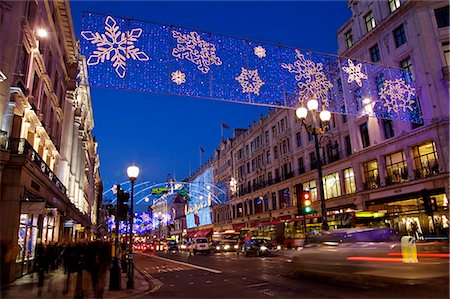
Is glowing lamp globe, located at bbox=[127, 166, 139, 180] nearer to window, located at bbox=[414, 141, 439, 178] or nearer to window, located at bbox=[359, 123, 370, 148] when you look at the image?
window, located at bbox=[414, 141, 439, 178]

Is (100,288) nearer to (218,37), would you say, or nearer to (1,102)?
(218,37)

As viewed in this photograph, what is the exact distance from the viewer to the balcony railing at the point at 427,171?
90.2ft

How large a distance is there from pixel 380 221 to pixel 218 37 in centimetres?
2367

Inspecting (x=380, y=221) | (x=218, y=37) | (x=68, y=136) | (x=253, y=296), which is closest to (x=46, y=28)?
(x=68, y=136)

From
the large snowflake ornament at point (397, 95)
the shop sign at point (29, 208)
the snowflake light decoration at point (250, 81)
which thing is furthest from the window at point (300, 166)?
the shop sign at point (29, 208)

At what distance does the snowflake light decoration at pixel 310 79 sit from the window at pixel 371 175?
19559 mm

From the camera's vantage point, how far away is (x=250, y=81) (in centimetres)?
1539

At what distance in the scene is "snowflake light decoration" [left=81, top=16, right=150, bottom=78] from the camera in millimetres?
12406

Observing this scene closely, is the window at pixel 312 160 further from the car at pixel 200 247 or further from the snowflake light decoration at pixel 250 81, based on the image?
the snowflake light decoration at pixel 250 81

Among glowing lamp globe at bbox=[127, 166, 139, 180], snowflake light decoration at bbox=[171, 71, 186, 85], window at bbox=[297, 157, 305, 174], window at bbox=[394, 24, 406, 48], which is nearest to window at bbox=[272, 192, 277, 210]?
window at bbox=[297, 157, 305, 174]

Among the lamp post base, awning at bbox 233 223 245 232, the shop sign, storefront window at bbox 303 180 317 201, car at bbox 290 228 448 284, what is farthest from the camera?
awning at bbox 233 223 245 232

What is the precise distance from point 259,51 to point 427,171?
2038cm

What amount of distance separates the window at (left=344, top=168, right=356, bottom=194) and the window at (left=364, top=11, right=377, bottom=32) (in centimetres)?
1474

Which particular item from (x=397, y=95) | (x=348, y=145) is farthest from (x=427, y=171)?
(x=397, y=95)
